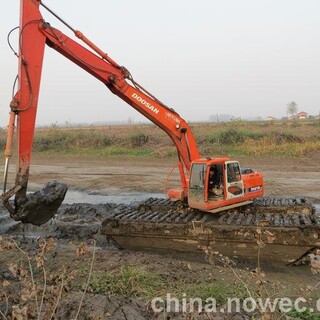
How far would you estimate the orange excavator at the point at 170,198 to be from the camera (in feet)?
21.7

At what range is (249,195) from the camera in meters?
8.29

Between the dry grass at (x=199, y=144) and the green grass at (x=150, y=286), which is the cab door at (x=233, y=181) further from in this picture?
the dry grass at (x=199, y=144)

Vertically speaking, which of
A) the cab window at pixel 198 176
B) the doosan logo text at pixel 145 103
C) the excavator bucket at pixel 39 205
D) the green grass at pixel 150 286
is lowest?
the green grass at pixel 150 286

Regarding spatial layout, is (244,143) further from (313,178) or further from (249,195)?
(249,195)

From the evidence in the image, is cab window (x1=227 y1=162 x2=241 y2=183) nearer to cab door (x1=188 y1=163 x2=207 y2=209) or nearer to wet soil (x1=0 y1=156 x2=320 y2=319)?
cab door (x1=188 y1=163 x2=207 y2=209)

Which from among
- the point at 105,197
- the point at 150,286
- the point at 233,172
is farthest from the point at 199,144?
the point at 150,286

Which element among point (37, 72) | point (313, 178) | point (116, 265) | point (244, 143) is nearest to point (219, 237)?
point (116, 265)

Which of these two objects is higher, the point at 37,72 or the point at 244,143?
the point at 37,72

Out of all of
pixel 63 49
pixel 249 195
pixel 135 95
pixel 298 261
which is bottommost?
pixel 298 261

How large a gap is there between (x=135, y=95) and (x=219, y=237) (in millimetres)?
3207

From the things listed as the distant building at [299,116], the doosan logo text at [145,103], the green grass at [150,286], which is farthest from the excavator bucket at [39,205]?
the distant building at [299,116]

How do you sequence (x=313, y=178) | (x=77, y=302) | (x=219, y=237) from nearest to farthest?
(x=77, y=302)
(x=219, y=237)
(x=313, y=178)

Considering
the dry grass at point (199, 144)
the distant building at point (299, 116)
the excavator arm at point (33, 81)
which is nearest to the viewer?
the excavator arm at point (33, 81)

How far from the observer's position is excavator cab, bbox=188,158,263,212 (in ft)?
25.2
